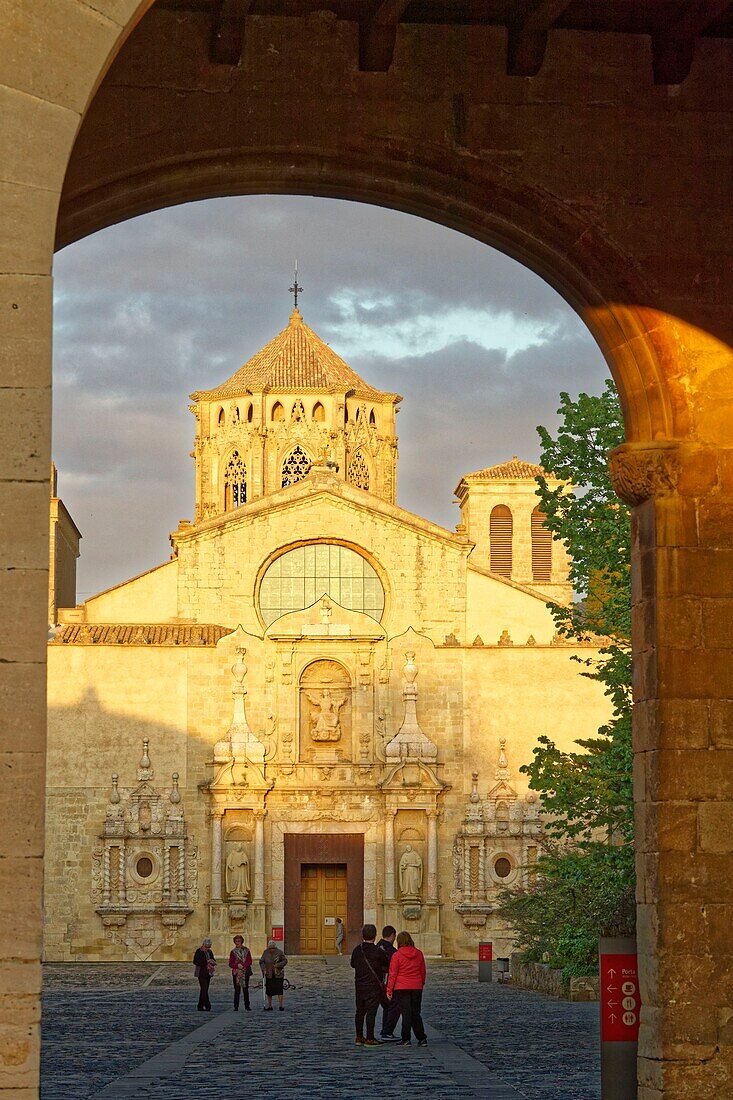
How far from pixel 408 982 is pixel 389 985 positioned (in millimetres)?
277

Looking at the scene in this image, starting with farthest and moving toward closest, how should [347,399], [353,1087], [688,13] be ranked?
[347,399]
[353,1087]
[688,13]

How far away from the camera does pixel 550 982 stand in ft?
82.8

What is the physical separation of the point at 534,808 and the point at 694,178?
101 ft

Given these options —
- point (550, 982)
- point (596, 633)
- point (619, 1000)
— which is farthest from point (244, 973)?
point (619, 1000)

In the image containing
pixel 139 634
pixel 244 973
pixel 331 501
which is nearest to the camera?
pixel 244 973

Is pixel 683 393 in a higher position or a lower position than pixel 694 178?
lower

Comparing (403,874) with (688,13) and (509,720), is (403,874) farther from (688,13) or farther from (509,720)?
(688,13)

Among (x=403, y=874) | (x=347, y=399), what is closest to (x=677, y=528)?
(x=403, y=874)

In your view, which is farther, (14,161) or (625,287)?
(625,287)

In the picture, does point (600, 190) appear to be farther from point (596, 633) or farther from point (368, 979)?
point (596, 633)

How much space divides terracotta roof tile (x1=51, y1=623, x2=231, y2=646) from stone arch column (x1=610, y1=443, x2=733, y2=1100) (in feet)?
100

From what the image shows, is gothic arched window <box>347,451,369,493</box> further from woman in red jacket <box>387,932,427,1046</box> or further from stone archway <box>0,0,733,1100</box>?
stone archway <box>0,0,733,1100</box>

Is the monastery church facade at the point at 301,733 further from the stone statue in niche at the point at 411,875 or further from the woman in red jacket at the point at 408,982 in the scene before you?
the woman in red jacket at the point at 408,982

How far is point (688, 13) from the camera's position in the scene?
9586 mm
